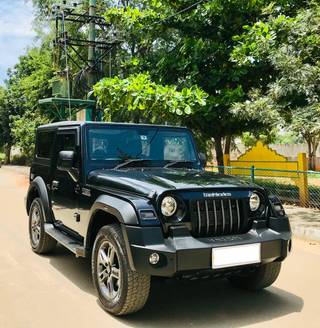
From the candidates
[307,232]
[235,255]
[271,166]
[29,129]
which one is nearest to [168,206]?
[235,255]

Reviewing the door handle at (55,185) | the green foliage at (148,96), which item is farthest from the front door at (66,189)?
the green foliage at (148,96)

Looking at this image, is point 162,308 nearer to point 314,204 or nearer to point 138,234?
point 138,234

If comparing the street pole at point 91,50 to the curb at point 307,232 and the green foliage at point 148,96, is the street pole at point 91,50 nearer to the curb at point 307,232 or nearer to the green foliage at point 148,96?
the green foliage at point 148,96

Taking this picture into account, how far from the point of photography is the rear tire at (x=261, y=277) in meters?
4.56

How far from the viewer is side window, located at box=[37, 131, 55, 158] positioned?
605 centimetres

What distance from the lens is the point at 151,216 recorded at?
12.3ft

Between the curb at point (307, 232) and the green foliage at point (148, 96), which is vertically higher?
the green foliage at point (148, 96)

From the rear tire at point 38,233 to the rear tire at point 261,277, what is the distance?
268cm

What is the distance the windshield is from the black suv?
0.01 metres

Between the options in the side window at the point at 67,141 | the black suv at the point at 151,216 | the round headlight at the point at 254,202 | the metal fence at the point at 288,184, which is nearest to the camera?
the black suv at the point at 151,216

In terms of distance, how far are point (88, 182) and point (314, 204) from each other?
769cm

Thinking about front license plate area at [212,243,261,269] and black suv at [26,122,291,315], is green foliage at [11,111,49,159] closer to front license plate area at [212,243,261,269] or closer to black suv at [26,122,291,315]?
black suv at [26,122,291,315]

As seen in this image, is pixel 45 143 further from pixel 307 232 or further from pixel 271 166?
pixel 271 166

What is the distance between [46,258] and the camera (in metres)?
6.03
